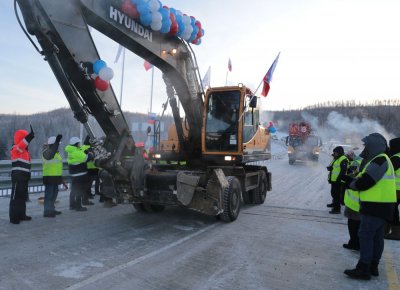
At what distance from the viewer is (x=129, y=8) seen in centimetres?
573

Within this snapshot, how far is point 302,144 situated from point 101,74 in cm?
2143

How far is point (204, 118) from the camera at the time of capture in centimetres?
816

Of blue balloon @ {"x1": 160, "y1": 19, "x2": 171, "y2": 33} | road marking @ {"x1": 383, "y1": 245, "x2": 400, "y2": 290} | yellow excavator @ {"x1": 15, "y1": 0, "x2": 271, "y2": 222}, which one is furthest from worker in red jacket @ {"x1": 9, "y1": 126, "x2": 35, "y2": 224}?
road marking @ {"x1": 383, "y1": 245, "x2": 400, "y2": 290}

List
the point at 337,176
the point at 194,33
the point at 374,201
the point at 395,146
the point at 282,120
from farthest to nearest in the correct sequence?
the point at 282,120, the point at 337,176, the point at 194,33, the point at 395,146, the point at 374,201

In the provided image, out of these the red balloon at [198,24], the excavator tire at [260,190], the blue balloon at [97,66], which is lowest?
the excavator tire at [260,190]

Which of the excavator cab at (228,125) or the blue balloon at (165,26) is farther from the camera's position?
the excavator cab at (228,125)

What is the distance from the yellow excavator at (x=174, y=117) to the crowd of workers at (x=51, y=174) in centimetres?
72

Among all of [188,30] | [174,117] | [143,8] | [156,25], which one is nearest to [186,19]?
[188,30]

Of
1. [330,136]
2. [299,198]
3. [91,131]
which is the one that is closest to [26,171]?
[91,131]

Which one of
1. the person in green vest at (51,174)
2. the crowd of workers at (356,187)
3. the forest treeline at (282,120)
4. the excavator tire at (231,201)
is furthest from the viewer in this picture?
the forest treeline at (282,120)

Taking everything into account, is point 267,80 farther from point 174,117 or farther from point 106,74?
point 106,74

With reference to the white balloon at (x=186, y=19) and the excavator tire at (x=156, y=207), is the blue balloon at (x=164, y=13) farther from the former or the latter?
the excavator tire at (x=156, y=207)

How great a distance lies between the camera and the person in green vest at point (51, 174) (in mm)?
7508

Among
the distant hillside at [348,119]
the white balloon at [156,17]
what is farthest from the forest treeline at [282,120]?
the white balloon at [156,17]
